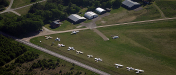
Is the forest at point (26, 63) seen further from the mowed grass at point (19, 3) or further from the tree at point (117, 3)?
the tree at point (117, 3)

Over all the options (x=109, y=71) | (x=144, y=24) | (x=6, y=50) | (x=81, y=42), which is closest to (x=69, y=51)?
(x=81, y=42)

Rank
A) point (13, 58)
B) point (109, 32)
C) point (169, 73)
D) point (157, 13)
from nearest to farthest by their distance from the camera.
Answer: point (169, 73) < point (13, 58) < point (109, 32) < point (157, 13)

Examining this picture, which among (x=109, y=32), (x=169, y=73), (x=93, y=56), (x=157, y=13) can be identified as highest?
(x=157, y=13)

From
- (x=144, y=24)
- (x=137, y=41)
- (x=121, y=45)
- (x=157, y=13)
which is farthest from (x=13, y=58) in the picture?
(x=157, y=13)

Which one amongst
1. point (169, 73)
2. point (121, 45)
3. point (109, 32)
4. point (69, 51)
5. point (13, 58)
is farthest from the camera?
point (109, 32)

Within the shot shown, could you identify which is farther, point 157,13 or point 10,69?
point 157,13

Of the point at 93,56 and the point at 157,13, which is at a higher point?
the point at 157,13

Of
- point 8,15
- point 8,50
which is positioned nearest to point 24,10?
point 8,15

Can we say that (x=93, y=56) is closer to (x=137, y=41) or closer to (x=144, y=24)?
(x=137, y=41)

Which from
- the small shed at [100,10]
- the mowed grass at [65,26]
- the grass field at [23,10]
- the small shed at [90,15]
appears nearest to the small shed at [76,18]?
the mowed grass at [65,26]
